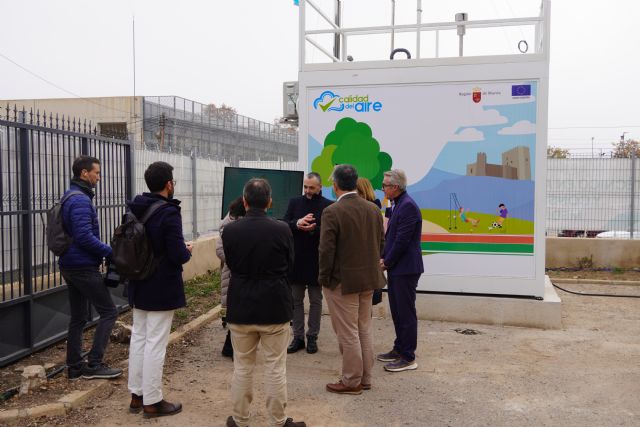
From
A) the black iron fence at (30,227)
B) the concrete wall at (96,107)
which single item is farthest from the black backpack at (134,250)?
the concrete wall at (96,107)

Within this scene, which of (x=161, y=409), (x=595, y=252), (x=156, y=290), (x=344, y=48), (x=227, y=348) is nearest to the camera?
(x=156, y=290)

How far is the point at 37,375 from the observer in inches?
198

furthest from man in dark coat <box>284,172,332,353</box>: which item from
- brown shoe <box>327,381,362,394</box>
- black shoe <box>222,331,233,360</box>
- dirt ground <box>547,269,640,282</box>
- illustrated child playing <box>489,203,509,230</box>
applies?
dirt ground <box>547,269,640,282</box>

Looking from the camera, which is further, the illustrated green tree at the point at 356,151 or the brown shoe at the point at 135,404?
the illustrated green tree at the point at 356,151

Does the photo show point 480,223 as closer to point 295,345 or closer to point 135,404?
point 295,345

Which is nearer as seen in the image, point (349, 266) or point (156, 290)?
point (156, 290)

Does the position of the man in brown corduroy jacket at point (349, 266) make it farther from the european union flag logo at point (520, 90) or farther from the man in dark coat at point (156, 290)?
the european union flag logo at point (520, 90)

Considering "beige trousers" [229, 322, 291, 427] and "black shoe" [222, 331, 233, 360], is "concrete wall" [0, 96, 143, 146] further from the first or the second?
"beige trousers" [229, 322, 291, 427]

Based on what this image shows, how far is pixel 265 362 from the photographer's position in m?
4.23

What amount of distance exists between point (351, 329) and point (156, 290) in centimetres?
171

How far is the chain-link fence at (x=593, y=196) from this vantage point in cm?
1239

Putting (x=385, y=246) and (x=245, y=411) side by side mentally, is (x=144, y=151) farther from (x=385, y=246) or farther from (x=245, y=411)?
(x=245, y=411)

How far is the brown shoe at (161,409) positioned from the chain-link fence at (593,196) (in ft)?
34.1

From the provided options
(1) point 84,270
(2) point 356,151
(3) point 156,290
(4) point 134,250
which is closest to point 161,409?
(3) point 156,290
